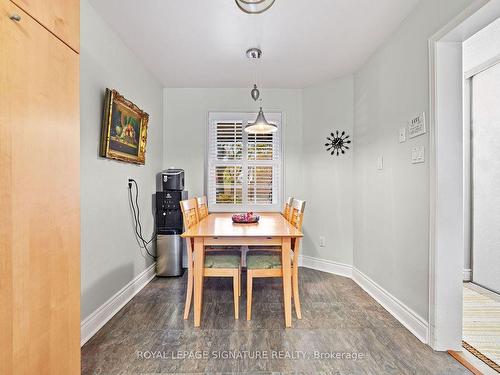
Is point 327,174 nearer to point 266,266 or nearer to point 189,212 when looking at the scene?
point 266,266

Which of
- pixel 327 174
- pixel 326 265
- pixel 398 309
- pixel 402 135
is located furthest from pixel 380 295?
pixel 327 174

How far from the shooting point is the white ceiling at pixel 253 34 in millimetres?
2170

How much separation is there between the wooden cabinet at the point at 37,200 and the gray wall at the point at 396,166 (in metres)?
2.15

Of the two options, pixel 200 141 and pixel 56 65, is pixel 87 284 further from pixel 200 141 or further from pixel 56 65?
pixel 200 141

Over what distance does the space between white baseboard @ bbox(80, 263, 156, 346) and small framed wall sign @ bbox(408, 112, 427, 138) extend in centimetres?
275

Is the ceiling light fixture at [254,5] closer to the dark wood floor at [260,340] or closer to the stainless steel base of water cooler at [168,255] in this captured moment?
the dark wood floor at [260,340]

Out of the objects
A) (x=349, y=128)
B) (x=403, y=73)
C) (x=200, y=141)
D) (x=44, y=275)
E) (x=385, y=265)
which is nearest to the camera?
(x=44, y=275)

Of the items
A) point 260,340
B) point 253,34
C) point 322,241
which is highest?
point 253,34

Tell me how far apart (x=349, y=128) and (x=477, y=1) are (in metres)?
1.95

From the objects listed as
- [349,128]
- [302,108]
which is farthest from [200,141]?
[349,128]

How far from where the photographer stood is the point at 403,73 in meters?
2.34

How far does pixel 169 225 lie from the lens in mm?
3496

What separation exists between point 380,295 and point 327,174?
1.58m

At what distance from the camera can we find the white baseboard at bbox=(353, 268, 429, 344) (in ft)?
6.69
